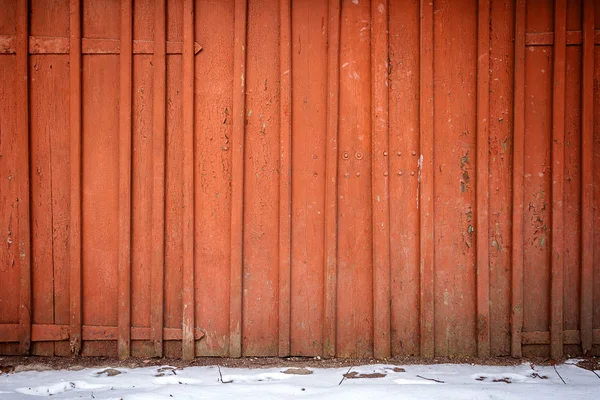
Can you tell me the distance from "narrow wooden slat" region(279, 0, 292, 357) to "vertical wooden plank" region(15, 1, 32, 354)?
1810mm

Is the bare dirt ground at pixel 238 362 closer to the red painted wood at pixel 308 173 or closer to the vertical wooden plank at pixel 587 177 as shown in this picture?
the red painted wood at pixel 308 173

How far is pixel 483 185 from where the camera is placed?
349 cm

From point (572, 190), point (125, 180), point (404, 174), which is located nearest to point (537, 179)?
point (572, 190)

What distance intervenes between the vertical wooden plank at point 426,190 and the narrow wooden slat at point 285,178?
94 centimetres

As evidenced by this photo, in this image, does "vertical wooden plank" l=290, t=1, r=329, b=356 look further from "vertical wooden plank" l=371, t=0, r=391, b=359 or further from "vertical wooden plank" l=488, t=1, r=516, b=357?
"vertical wooden plank" l=488, t=1, r=516, b=357

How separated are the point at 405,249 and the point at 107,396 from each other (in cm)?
217

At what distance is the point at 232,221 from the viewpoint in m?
3.50

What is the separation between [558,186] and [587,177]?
22 cm

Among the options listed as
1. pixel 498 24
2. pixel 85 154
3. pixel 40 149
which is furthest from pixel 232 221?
pixel 498 24

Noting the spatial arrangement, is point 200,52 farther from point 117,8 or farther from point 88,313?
point 88,313

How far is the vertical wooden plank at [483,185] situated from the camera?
136 inches

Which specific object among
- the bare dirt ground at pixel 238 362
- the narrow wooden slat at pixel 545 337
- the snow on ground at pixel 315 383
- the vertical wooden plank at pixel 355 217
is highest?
the vertical wooden plank at pixel 355 217

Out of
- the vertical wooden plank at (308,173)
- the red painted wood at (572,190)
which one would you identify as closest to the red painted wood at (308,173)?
the vertical wooden plank at (308,173)

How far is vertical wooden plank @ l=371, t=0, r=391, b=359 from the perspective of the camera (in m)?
3.48
